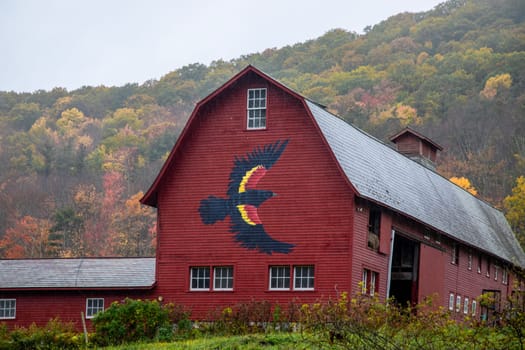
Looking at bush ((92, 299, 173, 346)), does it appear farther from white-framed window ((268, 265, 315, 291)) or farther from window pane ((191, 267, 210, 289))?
white-framed window ((268, 265, 315, 291))

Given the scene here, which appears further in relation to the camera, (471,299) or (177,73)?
(177,73)

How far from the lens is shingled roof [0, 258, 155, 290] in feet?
141

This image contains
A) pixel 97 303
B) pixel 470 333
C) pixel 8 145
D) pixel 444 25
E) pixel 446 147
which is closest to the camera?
pixel 470 333

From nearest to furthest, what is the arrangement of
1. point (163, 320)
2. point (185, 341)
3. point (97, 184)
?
point (185, 341) → point (163, 320) → point (97, 184)

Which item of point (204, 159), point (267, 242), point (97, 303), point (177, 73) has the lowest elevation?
point (97, 303)

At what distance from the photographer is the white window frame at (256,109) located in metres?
39.0

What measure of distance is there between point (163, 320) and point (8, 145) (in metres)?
104

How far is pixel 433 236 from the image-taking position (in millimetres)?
44562

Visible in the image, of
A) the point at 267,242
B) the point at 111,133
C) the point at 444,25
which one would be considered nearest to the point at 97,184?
the point at 111,133

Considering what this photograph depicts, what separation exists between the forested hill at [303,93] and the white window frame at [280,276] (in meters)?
39.8

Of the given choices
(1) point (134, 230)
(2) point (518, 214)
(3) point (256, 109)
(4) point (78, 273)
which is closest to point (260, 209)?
(3) point (256, 109)

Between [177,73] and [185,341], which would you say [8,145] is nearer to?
[177,73]

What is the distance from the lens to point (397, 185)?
4203cm

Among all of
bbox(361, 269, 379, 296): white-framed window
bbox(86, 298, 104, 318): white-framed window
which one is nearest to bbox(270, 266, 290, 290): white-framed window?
bbox(361, 269, 379, 296): white-framed window
